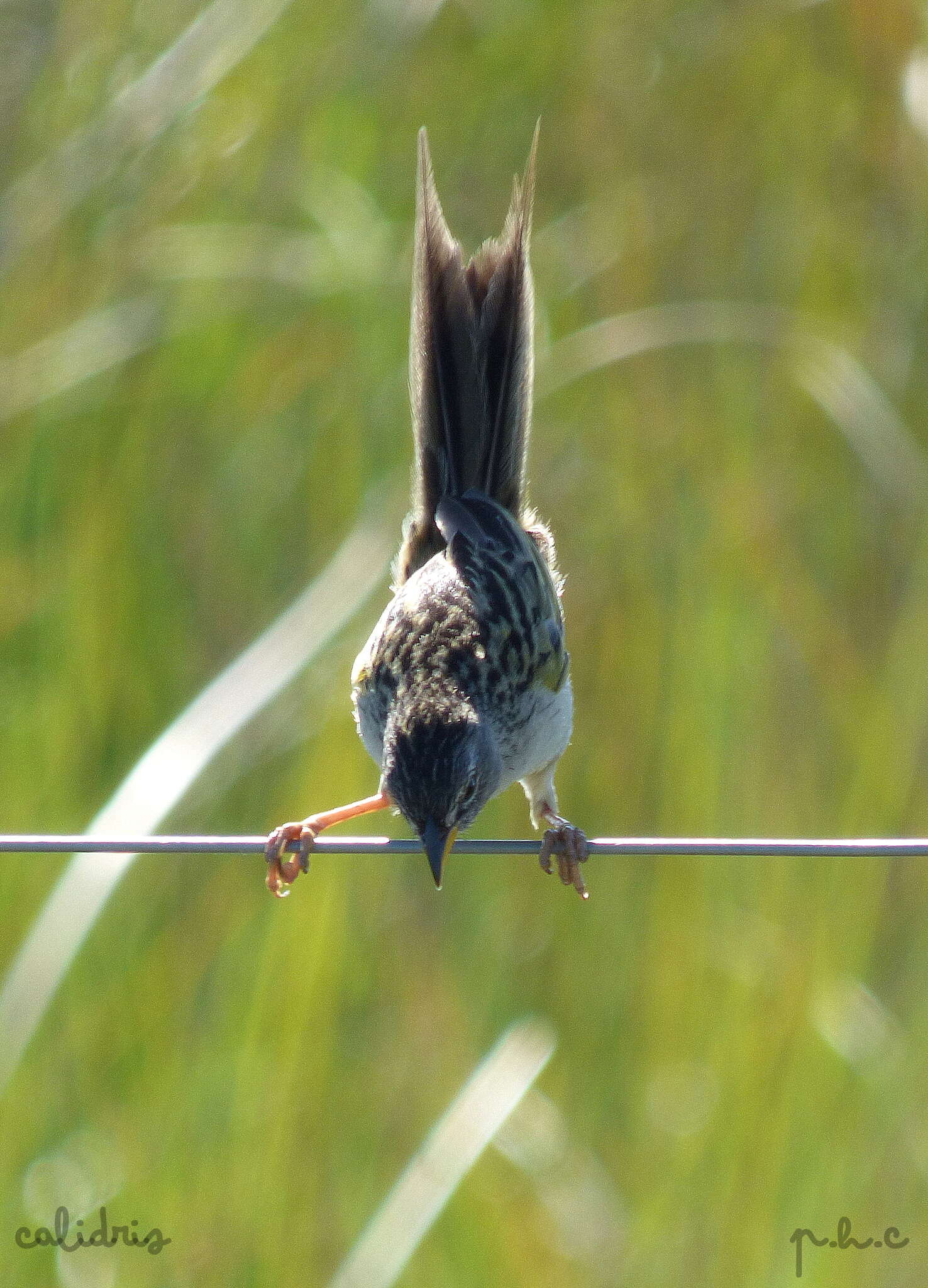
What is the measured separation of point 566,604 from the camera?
4336 millimetres

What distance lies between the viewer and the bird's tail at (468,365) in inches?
163

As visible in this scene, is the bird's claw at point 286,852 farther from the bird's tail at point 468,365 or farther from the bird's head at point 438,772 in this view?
the bird's tail at point 468,365

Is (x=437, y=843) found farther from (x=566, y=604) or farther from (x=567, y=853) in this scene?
(x=566, y=604)

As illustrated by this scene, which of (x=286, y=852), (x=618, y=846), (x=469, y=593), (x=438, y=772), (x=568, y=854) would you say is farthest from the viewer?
(x=469, y=593)

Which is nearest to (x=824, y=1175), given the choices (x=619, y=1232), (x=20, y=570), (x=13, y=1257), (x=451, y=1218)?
(x=619, y=1232)

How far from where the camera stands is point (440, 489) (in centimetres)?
459

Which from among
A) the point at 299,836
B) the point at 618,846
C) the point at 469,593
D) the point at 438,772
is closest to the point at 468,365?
the point at 469,593

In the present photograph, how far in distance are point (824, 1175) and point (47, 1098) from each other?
184 cm

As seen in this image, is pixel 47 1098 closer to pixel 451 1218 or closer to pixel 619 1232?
pixel 451 1218

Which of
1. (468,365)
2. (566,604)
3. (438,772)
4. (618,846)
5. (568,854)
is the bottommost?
(618,846)

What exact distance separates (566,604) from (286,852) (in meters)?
1.02

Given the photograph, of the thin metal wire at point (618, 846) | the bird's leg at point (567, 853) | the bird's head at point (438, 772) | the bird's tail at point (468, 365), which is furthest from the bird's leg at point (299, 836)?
the thin metal wire at point (618, 846)

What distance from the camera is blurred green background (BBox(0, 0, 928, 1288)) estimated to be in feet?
12.2

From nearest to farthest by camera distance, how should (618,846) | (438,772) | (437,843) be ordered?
(618,846) < (437,843) < (438,772)
